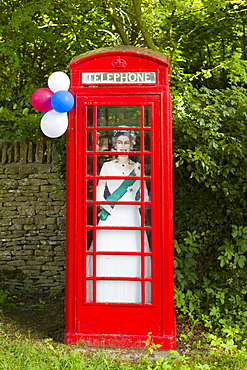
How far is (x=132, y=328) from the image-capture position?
12.8 feet

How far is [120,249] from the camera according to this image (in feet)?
13.0

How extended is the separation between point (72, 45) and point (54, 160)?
2.21 metres

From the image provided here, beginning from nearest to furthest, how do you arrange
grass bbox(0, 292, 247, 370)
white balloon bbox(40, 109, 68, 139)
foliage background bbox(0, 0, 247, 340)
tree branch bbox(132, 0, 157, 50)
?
grass bbox(0, 292, 247, 370), white balloon bbox(40, 109, 68, 139), foliage background bbox(0, 0, 247, 340), tree branch bbox(132, 0, 157, 50)

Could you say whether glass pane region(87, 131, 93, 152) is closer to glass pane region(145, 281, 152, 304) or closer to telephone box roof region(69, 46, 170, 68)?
telephone box roof region(69, 46, 170, 68)

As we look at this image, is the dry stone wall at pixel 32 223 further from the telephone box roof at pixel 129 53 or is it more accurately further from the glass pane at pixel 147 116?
the glass pane at pixel 147 116

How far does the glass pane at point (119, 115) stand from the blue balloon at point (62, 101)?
0.99 feet

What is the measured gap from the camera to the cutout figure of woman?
3.93 m

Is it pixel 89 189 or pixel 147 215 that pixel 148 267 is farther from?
pixel 89 189

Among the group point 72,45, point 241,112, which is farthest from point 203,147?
point 72,45

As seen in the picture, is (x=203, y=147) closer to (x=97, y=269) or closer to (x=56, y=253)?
(x=97, y=269)

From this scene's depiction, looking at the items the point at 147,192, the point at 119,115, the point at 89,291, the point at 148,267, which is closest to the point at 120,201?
the point at 147,192

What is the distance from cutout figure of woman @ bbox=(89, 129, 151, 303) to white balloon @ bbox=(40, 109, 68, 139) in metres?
0.48

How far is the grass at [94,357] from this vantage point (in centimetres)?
350

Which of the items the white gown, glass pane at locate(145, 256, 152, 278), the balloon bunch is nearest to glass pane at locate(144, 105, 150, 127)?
the white gown
